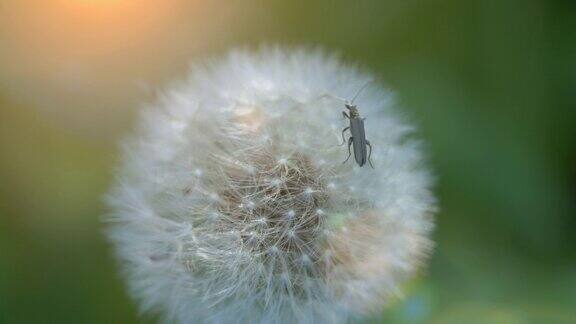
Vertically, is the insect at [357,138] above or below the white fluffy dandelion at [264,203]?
above

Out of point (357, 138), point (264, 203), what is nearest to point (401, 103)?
point (357, 138)

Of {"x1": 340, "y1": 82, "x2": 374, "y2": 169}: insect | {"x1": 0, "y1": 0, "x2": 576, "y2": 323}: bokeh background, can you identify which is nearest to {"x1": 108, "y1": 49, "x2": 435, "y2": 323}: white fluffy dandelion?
{"x1": 340, "y1": 82, "x2": 374, "y2": 169}: insect

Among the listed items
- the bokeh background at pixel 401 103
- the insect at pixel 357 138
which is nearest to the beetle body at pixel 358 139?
the insect at pixel 357 138

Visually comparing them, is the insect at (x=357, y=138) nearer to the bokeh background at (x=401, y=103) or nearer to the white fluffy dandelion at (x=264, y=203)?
the white fluffy dandelion at (x=264, y=203)

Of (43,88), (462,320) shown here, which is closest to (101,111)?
(43,88)

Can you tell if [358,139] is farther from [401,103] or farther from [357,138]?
[401,103]

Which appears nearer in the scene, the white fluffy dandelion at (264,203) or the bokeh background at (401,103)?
the white fluffy dandelion at (264,203)
